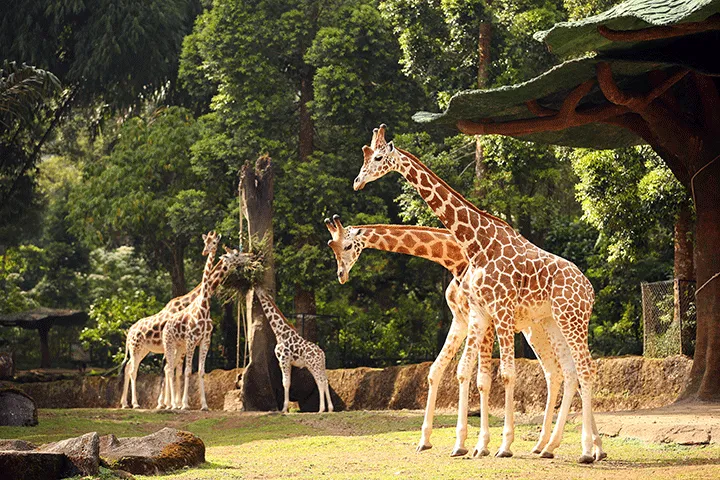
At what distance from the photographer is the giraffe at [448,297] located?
46.2 ft

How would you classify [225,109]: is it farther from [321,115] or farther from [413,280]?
[413,280]

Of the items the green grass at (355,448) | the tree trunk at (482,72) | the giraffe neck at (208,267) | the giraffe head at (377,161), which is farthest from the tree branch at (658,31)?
the giraffe neck at (208,267)

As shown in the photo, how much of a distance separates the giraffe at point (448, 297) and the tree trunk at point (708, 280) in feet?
15.5

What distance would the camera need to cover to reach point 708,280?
18.4m

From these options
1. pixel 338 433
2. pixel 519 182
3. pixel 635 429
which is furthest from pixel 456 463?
pixel 519 182

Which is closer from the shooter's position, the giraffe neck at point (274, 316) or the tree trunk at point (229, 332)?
the giraffe neck at point (274, 316)

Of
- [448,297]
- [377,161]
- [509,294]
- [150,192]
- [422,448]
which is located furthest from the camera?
[150,192]

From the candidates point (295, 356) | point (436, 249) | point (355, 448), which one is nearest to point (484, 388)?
point (436, 249)

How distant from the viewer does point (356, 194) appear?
31109 millimetres

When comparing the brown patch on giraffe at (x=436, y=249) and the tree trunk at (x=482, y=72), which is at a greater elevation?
the tree trunk at (x=482, y=72)

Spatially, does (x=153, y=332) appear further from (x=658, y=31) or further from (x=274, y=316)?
(x=658, y=31)

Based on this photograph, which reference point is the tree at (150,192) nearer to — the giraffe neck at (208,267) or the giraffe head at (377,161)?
the giraffe neck at (208,267)

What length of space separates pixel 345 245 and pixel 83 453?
527 centimetres

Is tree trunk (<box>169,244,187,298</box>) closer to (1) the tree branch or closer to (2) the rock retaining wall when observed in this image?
(2) the rock retaining wall
